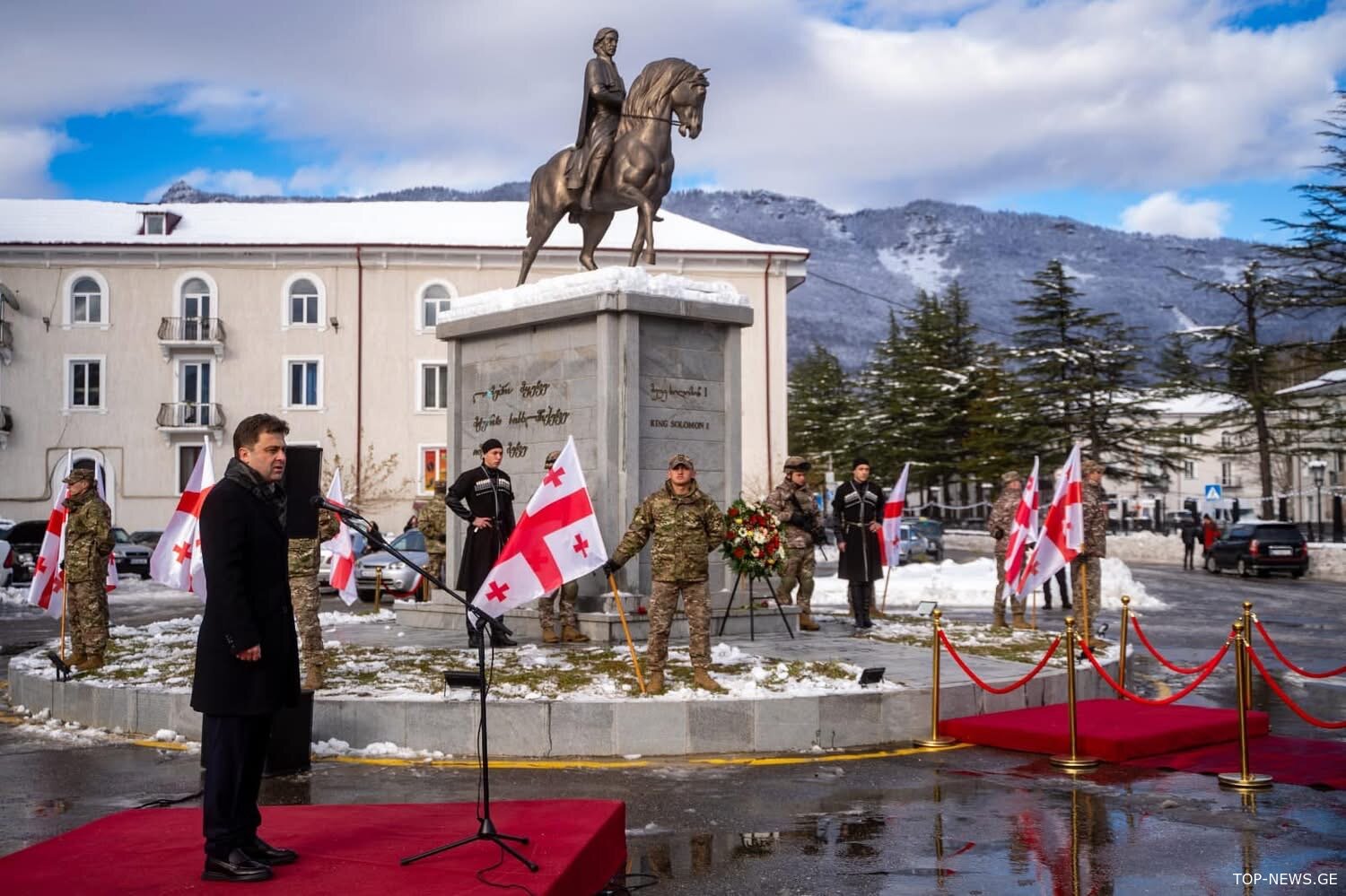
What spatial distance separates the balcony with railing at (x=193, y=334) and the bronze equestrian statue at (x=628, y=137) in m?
37.9

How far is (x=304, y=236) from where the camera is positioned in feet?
171

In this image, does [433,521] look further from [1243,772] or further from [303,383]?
[303,383]

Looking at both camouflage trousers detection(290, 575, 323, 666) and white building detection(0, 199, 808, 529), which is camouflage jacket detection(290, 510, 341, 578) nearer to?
camouflage trousers detection(290, 575, 323, 666)

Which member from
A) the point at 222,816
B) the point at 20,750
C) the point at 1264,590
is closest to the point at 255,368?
the point at 1264,590

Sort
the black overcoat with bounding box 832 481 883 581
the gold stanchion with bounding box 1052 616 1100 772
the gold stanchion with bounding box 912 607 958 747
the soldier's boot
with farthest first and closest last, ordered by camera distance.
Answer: the black overcoat with bounding box 832 481 883 581, the soldier's boot, the gold stanchion with bounding box 912 607 958 747, the gold stanchion with bounding box 1052 616 1100 772

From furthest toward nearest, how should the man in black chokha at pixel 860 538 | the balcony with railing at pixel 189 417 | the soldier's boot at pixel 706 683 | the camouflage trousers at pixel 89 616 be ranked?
1. the balcony with railing at pixel 189 417
2. the man in black chokha at pixel 860 538
3. the camouflage trousers at pixel 89 616
4. the soldier's boot at pixel 706 683

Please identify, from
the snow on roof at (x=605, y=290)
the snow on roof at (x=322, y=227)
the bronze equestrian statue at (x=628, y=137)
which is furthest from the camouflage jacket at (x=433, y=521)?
the snow on roof at (x=322, y=227)

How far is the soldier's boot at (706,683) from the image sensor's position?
11.1 m

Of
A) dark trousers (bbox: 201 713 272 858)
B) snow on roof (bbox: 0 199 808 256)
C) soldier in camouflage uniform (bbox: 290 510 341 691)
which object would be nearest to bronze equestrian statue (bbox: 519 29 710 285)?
soldier in camouflage uniform (bbox: 290 510 341 691)

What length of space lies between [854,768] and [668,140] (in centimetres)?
853

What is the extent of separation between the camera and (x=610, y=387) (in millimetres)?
14828

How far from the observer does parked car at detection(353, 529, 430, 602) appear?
94.8 feet

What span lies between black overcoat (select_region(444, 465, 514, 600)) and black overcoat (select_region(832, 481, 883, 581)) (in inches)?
189

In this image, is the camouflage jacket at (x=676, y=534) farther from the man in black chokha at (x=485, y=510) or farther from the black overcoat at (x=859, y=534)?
the black overcoat at (x=859, y=534)
